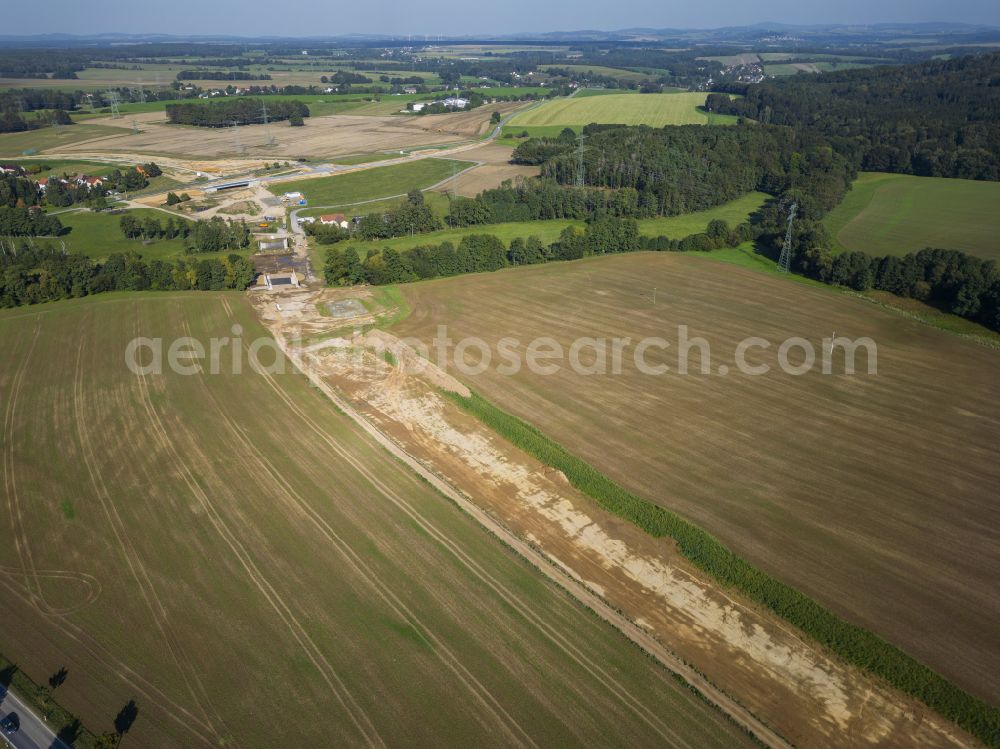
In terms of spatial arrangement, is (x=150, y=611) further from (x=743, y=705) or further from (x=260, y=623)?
(x=743, y=705)

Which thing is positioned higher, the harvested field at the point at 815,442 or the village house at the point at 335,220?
the village house at the point at 335,220

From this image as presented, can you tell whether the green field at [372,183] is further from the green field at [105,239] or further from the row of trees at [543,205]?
the row of trees at [543,205]

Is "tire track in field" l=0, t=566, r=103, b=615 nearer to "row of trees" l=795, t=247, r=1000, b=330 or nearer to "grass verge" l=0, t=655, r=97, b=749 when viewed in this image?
"grass verge" l=0, t=655, r=97, b=749

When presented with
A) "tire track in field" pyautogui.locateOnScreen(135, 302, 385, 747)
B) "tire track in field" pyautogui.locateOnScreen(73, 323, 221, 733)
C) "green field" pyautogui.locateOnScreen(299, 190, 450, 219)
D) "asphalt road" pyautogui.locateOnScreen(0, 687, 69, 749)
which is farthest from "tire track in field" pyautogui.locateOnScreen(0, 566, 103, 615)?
"green field" pyautogui.locateOnScreen(299, 190, 450, 219)

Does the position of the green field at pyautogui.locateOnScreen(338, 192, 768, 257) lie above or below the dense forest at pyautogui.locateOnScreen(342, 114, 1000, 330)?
below

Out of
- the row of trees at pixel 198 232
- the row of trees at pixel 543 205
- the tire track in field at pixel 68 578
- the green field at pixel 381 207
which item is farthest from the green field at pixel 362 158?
the tire track in field at pixel 68 578
